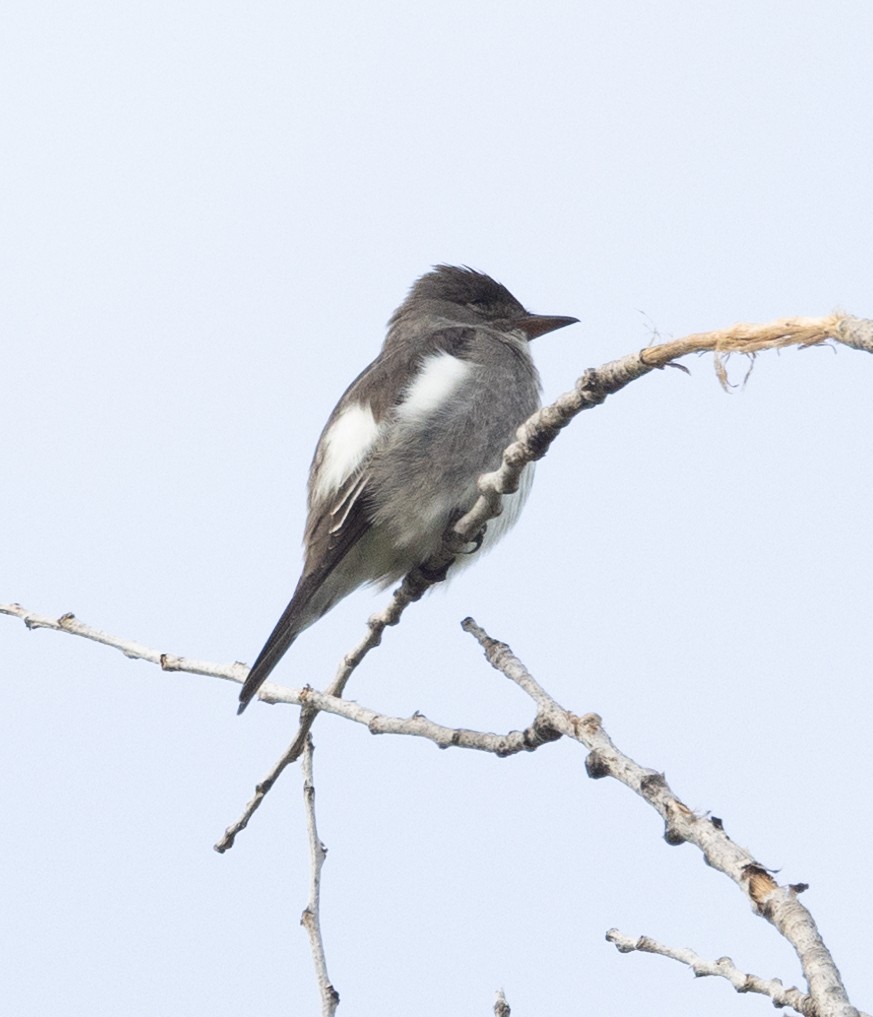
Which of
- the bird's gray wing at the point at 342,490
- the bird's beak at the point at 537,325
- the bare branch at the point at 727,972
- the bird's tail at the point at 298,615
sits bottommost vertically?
the bare branch at the point at 727,972

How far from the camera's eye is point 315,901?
3562mm

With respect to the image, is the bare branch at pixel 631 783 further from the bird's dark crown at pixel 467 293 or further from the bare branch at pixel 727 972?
the bird's dark crown at pixel 467 293

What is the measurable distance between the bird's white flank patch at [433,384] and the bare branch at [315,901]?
212 centimetres

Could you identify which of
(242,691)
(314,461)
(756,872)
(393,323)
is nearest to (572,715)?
(756,872)

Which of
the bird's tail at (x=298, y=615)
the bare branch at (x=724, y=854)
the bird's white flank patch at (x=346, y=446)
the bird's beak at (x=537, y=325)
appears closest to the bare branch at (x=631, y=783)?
the bare branch at (x=724, y=854)

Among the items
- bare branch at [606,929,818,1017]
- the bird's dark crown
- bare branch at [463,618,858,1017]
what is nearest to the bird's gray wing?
the bird's dark crown

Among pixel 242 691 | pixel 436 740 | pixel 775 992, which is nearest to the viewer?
pixel 775 992

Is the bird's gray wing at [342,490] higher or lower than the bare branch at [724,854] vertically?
higher

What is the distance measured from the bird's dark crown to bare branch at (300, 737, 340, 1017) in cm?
367

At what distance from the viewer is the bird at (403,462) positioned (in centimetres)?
588

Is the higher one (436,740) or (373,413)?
Result: (373,413)

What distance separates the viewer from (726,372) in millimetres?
2957

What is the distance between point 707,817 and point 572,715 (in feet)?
1.74

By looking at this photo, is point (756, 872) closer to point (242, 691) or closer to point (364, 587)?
point (242, 691)
